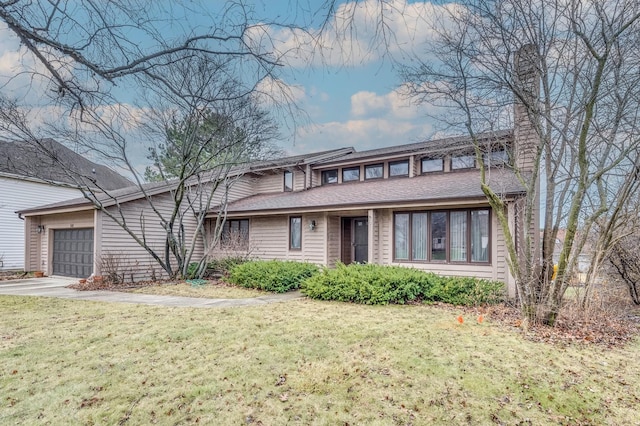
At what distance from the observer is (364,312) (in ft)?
23.0

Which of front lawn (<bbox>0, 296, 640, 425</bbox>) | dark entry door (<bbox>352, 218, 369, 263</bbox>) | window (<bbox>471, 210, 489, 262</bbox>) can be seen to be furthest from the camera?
dark entry door (<bbox>352, 218, 369, 263</bbox>)

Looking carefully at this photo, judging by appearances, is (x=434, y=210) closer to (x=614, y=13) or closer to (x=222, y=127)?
(x=614, y=13)

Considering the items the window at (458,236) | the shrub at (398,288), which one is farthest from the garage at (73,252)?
the window at (458,236)

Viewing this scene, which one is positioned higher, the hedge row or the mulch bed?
the hedge row

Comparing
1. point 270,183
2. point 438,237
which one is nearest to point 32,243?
point 270,183

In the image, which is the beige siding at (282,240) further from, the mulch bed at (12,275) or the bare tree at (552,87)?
the mulch bed at (12,275)

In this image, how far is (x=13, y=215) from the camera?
53.7ft

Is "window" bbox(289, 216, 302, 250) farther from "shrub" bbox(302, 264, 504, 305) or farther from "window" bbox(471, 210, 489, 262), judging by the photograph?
"window" bbox(471, 210, 489, 262)

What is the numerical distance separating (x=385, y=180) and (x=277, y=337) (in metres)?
9.09

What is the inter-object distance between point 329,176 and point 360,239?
11.5 feet

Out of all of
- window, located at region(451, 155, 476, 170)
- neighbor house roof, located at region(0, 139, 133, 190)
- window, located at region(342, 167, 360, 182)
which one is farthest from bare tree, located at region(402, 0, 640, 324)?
neighbor house roof, located at region(0, 139, 133, 190)

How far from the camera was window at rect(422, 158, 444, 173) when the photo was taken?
40.7ft

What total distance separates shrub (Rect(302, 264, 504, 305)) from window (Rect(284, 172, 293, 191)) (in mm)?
7534

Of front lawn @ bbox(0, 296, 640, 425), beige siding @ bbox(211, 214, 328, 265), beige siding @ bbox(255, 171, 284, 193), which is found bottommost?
front lawn @ bbox(0, 296, 640, 425)
